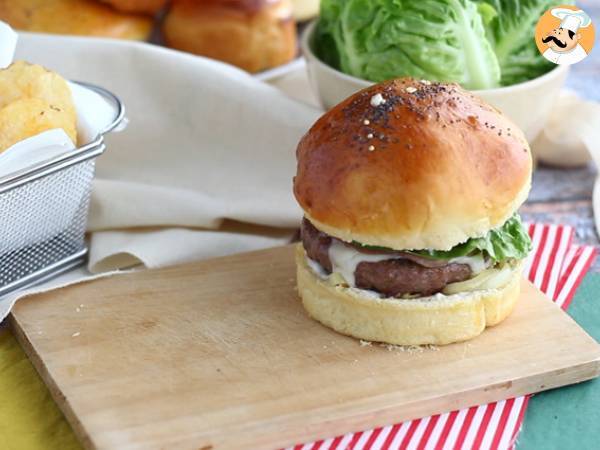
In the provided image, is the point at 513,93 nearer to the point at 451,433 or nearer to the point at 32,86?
the point at 451,433

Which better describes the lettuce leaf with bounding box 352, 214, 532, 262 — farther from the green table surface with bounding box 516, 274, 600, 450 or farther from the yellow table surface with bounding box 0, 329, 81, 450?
the yellow table surface with bounding box 0, 329, 81, 450

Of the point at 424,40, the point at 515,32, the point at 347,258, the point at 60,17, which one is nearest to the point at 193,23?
the point at 60,17

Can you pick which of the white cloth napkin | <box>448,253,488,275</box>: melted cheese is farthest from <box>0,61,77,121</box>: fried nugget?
<box>448,253,488,275</box>: melted cheese

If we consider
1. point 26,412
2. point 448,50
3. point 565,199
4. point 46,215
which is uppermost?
point 448,50

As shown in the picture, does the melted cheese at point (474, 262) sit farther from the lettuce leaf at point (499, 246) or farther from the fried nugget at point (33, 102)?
the fried nugget at point (33, 102)

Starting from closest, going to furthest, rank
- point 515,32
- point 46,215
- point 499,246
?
point 499,246 < point 46,215 < point 515,32

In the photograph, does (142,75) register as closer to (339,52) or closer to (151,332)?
(339,52)

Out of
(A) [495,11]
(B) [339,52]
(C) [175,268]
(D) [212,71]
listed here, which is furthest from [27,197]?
(A) [495,11]

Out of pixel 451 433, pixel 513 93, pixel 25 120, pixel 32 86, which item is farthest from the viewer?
pixel 513 93
